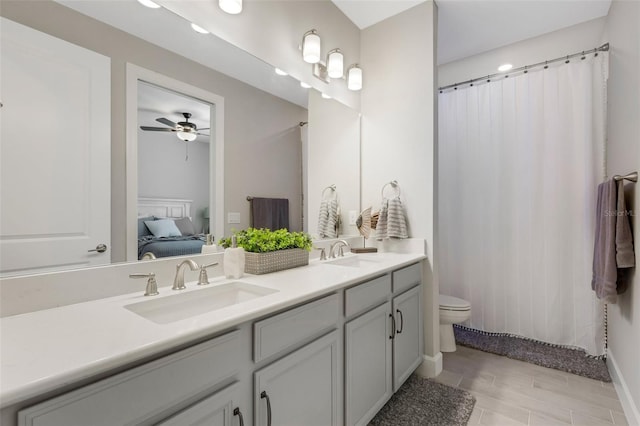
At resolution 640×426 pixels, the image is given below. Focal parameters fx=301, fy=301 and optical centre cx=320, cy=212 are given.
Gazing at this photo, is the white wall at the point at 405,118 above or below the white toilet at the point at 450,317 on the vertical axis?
above

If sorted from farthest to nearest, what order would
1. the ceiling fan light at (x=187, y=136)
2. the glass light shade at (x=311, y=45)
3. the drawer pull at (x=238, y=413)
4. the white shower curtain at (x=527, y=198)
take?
the white shower curtain at (x=527, y=198), the glass light shade at (x=311, y=45), the ceiling fan light at (x=187, y=136), the drawer pull at (x=238, y=413)

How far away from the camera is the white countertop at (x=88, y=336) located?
57 centimetres

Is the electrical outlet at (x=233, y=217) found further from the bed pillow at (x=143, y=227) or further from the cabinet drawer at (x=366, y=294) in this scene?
the cabinet drawer at (x=366, y=294)

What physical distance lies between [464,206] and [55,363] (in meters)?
2.93

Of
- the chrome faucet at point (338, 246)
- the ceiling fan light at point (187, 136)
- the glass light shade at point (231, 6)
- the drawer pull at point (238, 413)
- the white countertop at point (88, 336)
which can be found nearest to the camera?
the white countertop at point (88, 336)

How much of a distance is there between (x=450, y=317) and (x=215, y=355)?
6.90ft

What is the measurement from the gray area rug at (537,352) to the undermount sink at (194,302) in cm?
219

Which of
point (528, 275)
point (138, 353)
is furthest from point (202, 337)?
point (528, 275)

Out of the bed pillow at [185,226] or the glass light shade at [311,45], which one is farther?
the glass light shade at [311,45]

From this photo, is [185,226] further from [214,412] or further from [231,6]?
[231,6]

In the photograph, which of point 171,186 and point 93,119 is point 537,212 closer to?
point 171,186

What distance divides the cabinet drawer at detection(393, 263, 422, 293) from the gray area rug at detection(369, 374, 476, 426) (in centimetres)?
67

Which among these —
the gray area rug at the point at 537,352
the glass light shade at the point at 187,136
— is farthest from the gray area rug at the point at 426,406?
the glass light shade at the point at 187,136

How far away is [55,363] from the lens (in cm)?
60
